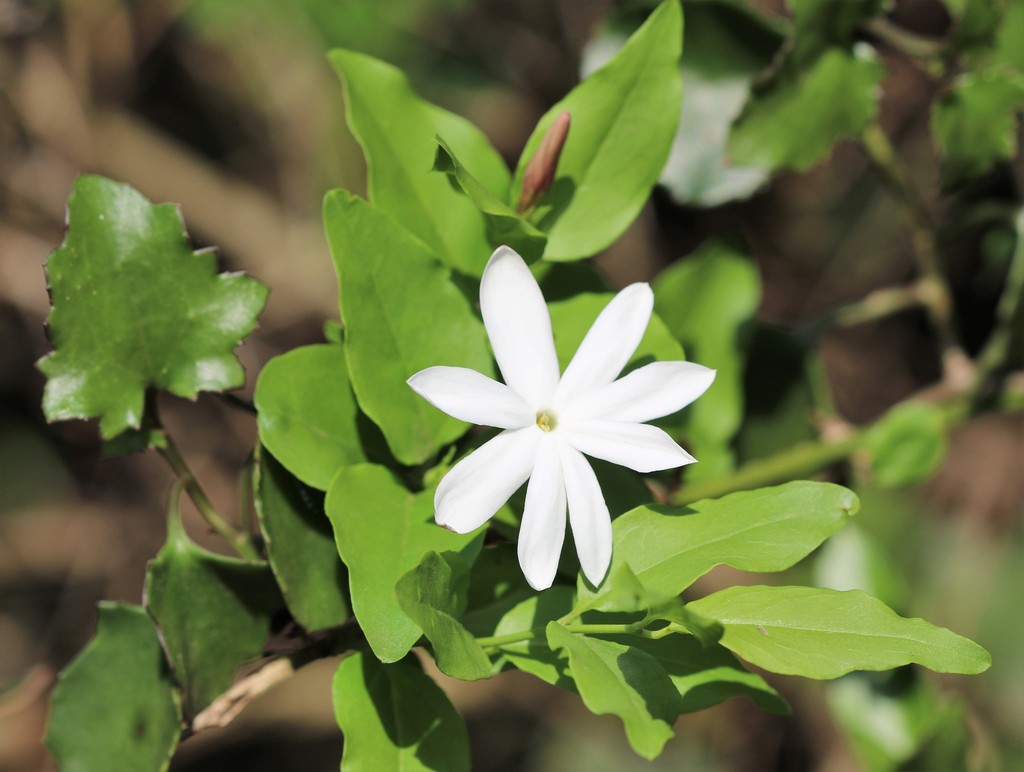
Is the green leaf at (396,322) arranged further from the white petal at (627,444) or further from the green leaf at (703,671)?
the green leaf at (703,671)

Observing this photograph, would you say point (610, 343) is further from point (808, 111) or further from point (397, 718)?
point (808, 111)

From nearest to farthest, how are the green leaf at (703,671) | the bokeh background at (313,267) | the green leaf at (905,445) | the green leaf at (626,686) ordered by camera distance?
1. the green leaf at (626,686)
2. the green leaf at (703,671)
3. the green leaf at (905,445)
4. the bokeh background at (313,267)

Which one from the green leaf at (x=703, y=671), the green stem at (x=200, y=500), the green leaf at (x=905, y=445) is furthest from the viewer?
the green leaf at (x=905, y=445)

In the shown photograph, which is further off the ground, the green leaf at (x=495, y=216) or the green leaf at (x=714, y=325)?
the green leaf at (x=495, y=216)

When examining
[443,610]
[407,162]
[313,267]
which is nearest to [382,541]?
[443,610]

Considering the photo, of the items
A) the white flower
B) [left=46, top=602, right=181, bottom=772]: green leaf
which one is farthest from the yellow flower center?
[left=46, top=602, right=181, bottom=772]: green leaf

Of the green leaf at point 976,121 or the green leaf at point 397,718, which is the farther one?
the green leaf at point 976,121

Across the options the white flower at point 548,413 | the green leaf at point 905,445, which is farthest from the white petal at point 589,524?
the green leaf at point 905,445

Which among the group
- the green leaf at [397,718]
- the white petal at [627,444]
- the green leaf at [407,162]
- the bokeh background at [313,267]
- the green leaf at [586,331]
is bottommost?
the bokeh background at [313,267]

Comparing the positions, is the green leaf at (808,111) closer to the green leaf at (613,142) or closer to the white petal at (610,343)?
the green leaf at (613,142)
